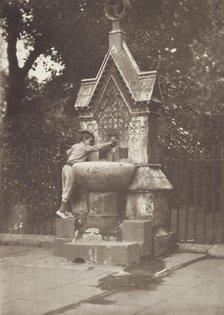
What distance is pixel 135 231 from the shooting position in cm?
825

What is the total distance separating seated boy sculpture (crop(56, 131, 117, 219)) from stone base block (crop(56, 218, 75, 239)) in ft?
0.52

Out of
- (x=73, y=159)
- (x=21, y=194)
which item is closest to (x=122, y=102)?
(x=73, y=159)

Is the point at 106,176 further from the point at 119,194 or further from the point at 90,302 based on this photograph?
the point at 90,302

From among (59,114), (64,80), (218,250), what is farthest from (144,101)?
(59,114)

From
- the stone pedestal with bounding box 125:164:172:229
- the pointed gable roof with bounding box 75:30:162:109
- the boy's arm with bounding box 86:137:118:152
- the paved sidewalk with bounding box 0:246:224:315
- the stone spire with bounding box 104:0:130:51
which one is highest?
the stone spire with bounding box 104:0:130:51

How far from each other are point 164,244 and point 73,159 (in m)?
2.10

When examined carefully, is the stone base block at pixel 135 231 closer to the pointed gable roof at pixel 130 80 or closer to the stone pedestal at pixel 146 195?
the stone pedestal at pixel 146 195

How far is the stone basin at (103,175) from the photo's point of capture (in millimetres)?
8258

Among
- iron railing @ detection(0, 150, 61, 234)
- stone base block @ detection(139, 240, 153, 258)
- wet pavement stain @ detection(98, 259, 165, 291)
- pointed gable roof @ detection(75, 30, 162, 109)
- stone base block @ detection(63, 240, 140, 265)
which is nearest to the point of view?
wet pavement stain @ detection(98, 259, 165, 291)

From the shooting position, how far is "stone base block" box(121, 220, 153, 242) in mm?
8211

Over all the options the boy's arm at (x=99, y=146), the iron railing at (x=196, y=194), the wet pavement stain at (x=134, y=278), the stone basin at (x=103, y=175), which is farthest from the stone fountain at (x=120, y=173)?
the iron railing at (x=196, y=194)

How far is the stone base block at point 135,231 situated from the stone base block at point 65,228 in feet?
2.88

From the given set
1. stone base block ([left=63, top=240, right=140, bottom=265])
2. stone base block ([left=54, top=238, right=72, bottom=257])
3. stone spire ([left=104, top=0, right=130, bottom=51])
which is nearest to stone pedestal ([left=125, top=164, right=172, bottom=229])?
stone base block ([left=63, top=240, right=140, bottom=265])

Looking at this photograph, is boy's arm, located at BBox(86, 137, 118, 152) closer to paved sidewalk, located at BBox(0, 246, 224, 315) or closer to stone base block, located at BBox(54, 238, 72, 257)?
stone base block, located at BBox(54, 238, 72, 257)
